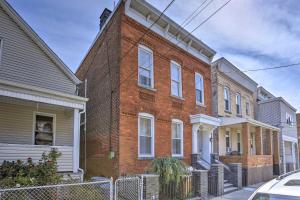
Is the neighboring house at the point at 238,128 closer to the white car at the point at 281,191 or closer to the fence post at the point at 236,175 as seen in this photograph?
the fence post at the point at 236,175

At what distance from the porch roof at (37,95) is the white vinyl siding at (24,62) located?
117 centimetres

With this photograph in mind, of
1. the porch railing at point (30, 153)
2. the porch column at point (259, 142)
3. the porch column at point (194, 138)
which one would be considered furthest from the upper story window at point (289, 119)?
the porch railing at point (30, 153)

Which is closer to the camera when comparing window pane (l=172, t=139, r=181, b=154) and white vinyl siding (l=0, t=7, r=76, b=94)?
white vinyl siding (l=0, t=7, r=76, b=94)

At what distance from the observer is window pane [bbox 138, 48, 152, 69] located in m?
13.8

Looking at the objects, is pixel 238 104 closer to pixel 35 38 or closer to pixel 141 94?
pixel 141 94

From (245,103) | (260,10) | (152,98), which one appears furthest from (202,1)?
(245,103)

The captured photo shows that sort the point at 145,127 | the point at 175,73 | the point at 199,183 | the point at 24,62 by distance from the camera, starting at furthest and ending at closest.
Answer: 1. the point at 175,73
2. the point at 145,127
3. the point at 24,62
4. the point at 199,183

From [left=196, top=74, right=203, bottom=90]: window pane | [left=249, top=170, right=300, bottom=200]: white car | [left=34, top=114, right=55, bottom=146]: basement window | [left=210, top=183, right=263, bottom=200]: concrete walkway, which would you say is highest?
[left=196, top=74, right=203, bottom=90]: window pane

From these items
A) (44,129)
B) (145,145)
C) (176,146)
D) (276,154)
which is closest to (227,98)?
(276,154)

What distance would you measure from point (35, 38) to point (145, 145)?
21.9 feet

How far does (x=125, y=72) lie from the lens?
12.8 m

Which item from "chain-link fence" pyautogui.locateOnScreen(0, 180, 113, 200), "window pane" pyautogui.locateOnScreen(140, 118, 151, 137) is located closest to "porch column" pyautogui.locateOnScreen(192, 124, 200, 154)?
"window pane" pyautogui.locateOnScreen(140, 118, 151, 137)

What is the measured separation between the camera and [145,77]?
1394 centimetres

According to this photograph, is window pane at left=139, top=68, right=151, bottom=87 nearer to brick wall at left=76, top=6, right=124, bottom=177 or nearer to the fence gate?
brick wall at left=76, top=6, right=124, bottom=177
